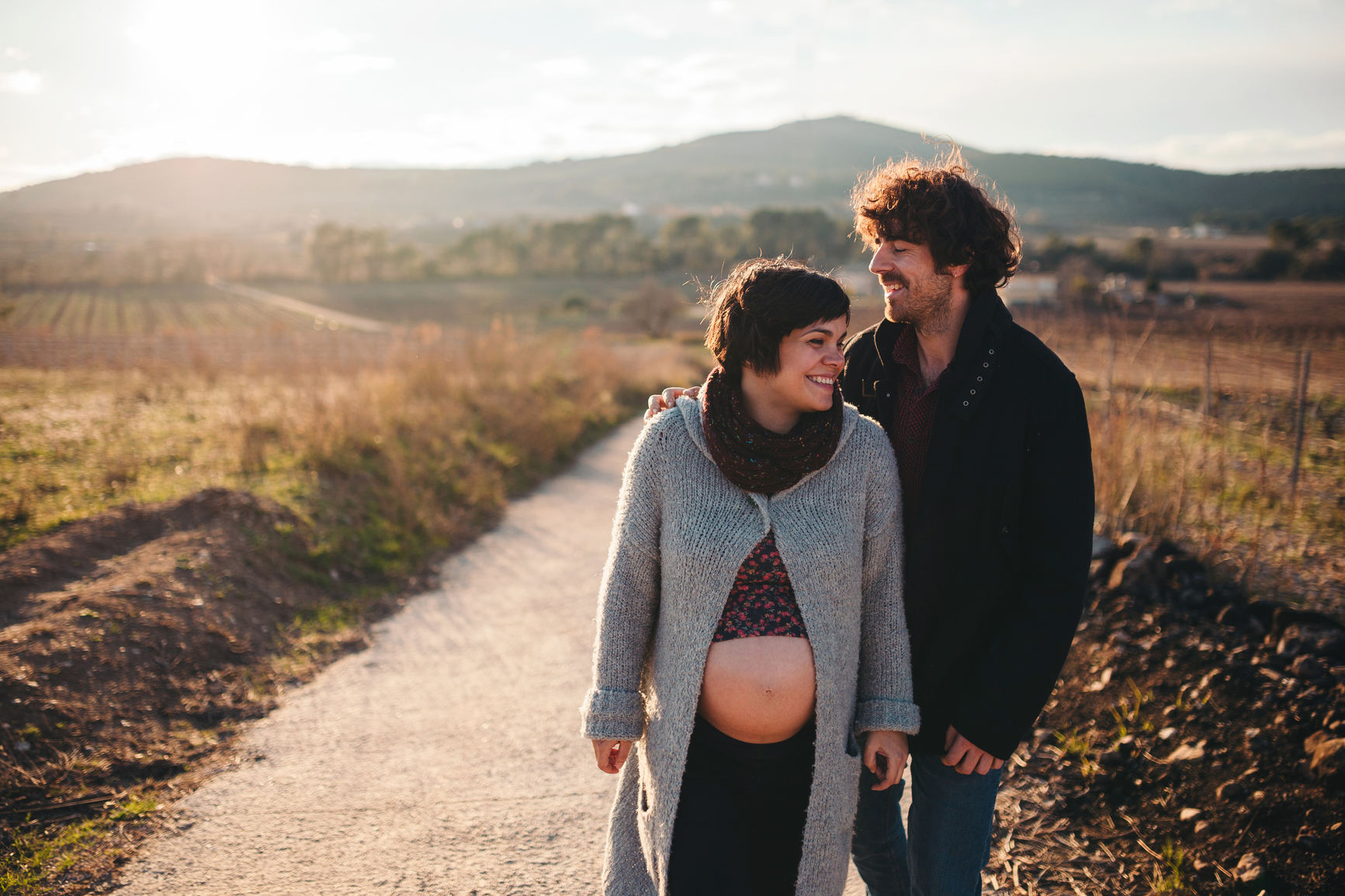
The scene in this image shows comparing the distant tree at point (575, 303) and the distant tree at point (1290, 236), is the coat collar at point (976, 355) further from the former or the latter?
the distant tree at point (575, 303)

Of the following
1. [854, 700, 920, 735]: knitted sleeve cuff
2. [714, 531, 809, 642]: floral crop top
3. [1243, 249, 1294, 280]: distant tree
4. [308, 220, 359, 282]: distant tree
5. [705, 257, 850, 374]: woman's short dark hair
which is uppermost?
[308, 220, 359, 282]: distant tree

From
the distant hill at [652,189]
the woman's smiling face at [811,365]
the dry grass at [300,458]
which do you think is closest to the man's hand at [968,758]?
the woman's smiling face at [811,365]

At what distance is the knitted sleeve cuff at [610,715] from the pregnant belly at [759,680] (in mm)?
205

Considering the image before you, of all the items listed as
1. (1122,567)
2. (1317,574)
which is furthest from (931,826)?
(1317,574)

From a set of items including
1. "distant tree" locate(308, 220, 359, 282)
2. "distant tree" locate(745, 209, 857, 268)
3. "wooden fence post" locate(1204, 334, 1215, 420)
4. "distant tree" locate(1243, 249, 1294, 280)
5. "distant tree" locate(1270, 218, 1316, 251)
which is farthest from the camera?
"distant tree" locate(308, 220, 359, 282)

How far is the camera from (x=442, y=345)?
13.1 metres

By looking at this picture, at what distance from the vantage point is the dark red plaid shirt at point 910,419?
1.92 m

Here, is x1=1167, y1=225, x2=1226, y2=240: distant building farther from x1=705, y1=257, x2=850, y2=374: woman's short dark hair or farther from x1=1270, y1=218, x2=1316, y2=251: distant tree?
x1=705, y1=257, x2=850, y2=374: woman's short dark hair

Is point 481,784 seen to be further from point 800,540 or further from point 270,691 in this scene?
point 800,540

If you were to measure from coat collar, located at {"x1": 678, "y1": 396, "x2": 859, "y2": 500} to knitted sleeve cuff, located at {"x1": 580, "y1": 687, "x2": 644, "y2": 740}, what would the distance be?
2.03ft

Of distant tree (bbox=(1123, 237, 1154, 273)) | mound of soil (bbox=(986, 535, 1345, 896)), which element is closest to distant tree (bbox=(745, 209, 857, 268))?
distant tree (bbox=(1123, 237, 1154, 273))

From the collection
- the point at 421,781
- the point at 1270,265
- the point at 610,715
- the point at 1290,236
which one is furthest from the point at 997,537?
the point at 1270,265

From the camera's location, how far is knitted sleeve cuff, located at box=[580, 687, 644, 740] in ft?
5.88

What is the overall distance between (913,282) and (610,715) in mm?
1316
